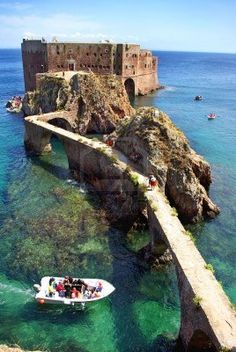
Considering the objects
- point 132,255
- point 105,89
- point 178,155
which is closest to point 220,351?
point 132,255

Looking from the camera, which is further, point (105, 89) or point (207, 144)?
point (105, 89)

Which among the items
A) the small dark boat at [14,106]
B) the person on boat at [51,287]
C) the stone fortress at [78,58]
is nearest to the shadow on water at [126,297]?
the person on boat at [51,287]

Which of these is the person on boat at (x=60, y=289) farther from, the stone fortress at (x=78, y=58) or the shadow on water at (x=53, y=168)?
the stone fortress at (x=78, y=58)

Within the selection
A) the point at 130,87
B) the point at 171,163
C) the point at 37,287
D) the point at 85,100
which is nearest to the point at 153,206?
the point at 171,163

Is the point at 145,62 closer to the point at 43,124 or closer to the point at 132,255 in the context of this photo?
the point at 43,124

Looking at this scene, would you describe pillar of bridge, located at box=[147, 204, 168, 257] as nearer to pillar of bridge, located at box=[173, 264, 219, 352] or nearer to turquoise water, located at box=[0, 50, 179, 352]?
turquoise water, located at box=[0, 50, 179, 352]
